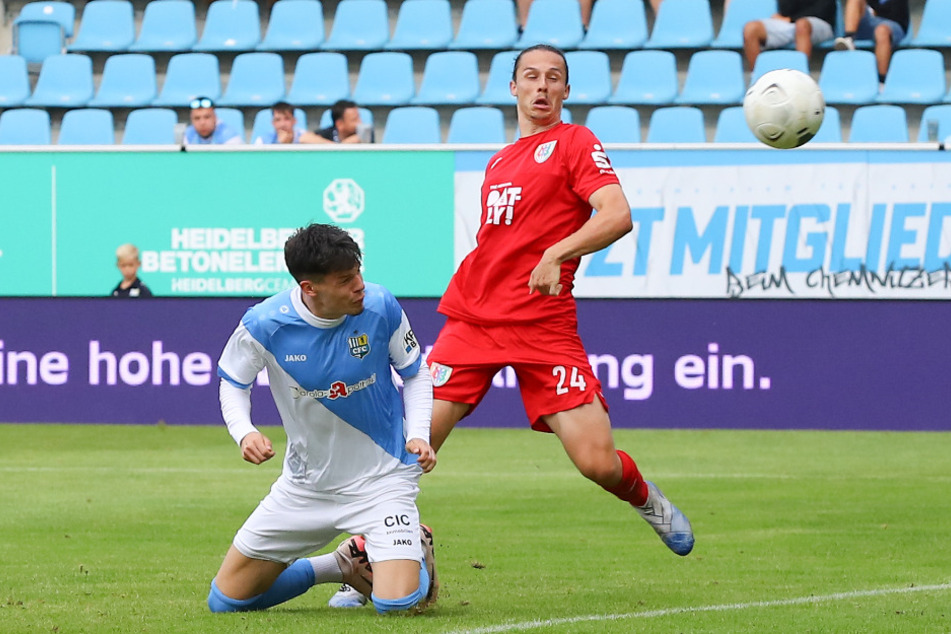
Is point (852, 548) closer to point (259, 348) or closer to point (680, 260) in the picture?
point (259, 348)

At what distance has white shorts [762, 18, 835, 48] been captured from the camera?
56.1 feet

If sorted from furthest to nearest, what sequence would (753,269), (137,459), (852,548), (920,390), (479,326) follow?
(753,269) < (920,390) < (137,459) < (852,548) < (479,326)

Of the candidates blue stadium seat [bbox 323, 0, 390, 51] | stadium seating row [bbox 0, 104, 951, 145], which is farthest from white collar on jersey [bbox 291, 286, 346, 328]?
blue stadium seat [bbox 323, 0, 390, 51]

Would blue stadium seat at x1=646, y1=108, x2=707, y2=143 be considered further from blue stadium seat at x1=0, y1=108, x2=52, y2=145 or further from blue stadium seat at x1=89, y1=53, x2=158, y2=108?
blue stadium seat at x1=0, y1=108, x2=52, y2=145

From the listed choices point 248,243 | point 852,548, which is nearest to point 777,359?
point 248,243

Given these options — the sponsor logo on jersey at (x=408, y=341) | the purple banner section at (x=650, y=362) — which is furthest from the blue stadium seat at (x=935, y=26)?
the sponsor logo on jersey at (x=408, y=341)

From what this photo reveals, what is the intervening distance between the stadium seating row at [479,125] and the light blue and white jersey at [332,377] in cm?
1061

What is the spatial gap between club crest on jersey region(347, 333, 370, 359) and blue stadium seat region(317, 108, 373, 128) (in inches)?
439

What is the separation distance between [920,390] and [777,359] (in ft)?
4.17

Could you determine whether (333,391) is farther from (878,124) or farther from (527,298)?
(878,124)

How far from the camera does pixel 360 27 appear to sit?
18.4 metres

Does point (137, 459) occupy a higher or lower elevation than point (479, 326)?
lower

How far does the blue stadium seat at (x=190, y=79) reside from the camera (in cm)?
1783

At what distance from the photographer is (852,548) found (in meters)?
7.42
